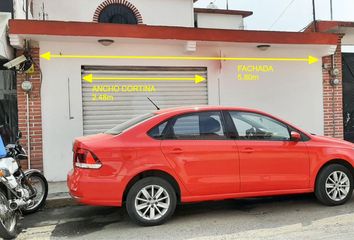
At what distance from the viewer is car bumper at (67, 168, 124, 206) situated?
18.0ft

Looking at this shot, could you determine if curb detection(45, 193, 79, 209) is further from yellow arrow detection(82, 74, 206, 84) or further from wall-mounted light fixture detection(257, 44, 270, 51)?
wall-mounted light fixture detection(257, 44, 270, 51)

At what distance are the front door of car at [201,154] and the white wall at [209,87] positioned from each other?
354cm

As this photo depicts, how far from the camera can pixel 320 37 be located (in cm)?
972

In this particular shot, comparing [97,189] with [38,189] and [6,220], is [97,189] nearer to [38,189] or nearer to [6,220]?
[6,220]

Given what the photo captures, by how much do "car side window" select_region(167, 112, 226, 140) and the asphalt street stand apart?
1.18 metres

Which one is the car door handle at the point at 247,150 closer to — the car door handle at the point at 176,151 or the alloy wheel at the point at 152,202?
the car door handle at the point at 176,151

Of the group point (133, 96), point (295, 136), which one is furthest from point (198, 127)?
point (133, 96)

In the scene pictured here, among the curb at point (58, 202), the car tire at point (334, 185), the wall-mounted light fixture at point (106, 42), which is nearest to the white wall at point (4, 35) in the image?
A: the wall-mounted light fixture at point (106, 42)

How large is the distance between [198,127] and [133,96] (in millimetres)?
3529

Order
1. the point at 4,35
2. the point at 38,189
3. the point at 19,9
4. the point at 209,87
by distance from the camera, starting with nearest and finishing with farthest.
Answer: the point at 38,189
the point at 4,35
the point at 19,9
the point at 209,87

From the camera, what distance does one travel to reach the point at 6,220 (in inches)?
213

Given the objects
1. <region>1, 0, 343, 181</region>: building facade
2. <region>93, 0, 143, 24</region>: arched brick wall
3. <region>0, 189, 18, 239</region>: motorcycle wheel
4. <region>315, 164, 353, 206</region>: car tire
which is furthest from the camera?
<region>93, 0, 143, 24</region>: arched brick wall

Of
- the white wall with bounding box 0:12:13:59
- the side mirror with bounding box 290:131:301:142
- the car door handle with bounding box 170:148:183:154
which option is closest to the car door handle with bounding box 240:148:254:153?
the side mirror with bounding box 290:131:301:142

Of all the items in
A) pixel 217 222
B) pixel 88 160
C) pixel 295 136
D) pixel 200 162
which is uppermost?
pixel 295 136
